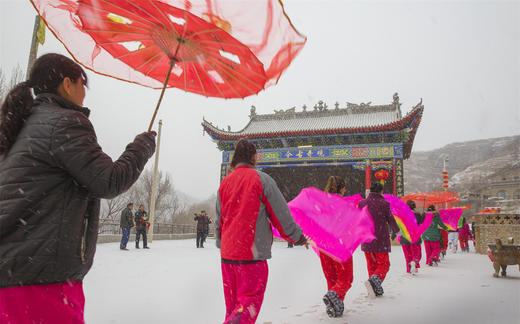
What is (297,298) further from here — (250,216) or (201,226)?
(201,226)

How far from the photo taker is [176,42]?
8.45 feet

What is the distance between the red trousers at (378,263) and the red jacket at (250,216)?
3.16 metres

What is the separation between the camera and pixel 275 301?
492 cm

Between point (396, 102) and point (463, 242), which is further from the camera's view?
point (396, 102)

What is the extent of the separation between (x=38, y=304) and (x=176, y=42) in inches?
76.9

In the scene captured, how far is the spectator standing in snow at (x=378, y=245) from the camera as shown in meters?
5.23

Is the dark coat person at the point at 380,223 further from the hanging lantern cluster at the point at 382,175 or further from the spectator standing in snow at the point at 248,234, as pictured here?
the hanging lantern cluster at the point at 382,175

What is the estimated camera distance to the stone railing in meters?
11.5

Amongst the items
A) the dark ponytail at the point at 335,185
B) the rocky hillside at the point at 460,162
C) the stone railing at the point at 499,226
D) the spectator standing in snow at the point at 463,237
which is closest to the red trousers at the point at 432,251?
the stone railing at the point at 499,226

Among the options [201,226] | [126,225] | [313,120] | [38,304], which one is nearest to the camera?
[38,304]

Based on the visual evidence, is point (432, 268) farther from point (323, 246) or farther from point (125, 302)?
point (125, 302)

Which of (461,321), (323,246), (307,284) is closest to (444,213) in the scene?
(307,284)

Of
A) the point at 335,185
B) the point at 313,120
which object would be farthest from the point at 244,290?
the point at 313,120

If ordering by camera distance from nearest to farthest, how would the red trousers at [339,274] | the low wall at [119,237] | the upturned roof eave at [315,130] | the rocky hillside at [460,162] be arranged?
the red trousers at [339,274], the low wall at [119,237], the upturned roof eave at [315,130], the rocky hillside at [460,162]
